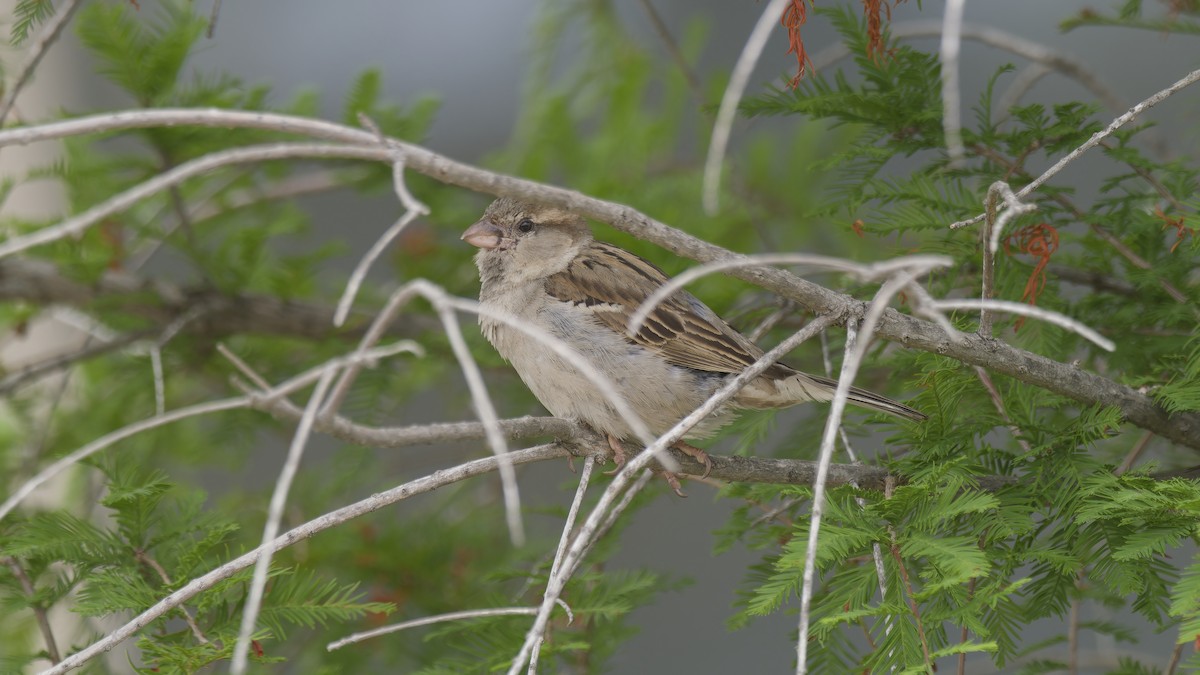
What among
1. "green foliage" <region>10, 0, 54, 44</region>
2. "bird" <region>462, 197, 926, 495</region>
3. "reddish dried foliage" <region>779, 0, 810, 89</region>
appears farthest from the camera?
"bird" <region>462, 197, 926, 495</region>

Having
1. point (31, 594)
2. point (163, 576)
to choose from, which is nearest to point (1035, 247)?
point (163, 576)

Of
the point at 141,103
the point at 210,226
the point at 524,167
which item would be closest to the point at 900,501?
the point at 524,167

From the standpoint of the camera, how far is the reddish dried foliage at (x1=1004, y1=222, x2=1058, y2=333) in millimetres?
2217

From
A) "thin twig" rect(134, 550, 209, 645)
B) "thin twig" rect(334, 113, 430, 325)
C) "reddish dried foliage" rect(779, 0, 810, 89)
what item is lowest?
"thin twig" rect(134, 550, 209, 645)

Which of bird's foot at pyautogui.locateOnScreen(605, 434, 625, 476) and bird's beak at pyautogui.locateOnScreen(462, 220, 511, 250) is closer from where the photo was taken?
bird's foot at pyautogui.locateOnScreen(605, 434, 625, 476)

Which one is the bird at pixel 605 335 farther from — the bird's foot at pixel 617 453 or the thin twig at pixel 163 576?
the thin twig at pixel 163 576

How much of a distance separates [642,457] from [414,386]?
108 inches

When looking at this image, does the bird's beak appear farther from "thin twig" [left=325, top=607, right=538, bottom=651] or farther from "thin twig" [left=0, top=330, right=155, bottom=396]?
"thin twig" [left=325, top=607, right=538, bottom=651]

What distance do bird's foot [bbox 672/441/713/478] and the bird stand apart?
0.02 meters

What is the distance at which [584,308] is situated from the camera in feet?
9.83

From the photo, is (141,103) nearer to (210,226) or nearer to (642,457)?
(210,226)

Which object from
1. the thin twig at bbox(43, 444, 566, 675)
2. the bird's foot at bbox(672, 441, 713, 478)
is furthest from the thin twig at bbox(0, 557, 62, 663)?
the bird's foot at bbox(672, 441, 713, 478)

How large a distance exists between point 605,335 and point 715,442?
430 millimetres

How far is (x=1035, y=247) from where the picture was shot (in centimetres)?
231
